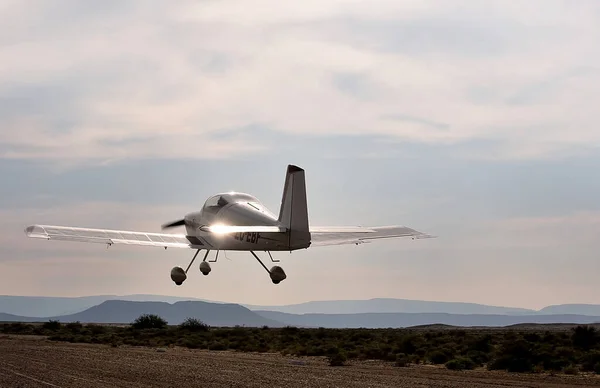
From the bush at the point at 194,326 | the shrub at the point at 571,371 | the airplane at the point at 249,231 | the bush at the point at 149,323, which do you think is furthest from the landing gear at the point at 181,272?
the bush at the point at 149,323

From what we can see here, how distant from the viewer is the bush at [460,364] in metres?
37.2

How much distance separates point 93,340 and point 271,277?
17.7m

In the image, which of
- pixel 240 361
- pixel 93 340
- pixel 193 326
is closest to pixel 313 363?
pixel 240 361

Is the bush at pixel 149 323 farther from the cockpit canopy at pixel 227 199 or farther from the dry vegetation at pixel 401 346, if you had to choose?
the cockpit canopy at pixel 227 199

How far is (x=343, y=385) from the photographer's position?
92.5ft

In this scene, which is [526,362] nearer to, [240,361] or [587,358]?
[587,358]

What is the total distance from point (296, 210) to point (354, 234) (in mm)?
7424

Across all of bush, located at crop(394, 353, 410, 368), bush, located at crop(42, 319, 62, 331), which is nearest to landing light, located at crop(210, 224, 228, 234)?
bush, located at crop(394, 353, 410, 368)

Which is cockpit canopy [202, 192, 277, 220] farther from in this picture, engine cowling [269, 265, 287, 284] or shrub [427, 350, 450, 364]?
shrub [427, 350, 450, 364]

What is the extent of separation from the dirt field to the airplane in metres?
5.53

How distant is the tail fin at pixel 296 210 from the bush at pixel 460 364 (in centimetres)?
856

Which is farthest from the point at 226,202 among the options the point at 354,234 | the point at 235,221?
the point at 354,234

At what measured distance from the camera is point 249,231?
135 feet

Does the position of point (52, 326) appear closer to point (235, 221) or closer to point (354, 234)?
point (235, 221)
